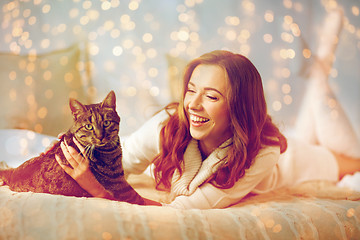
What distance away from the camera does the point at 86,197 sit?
A: 0.72 metres

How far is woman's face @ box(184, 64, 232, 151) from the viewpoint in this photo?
0.76 metres

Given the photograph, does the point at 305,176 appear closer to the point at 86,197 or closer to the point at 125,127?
the point at 125,127

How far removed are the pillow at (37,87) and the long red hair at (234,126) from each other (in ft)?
0.84

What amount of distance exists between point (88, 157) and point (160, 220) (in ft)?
0.69

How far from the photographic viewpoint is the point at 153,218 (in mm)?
708

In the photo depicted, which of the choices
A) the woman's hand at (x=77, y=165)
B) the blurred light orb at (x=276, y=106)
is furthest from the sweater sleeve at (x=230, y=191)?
the woman's hand at (x=77, y=165)

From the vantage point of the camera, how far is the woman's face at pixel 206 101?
756 mm

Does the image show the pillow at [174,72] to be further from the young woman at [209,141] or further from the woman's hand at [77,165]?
the woman's hand at [77,165]

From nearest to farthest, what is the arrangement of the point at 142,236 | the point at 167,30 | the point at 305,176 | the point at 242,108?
the point at 142,236 < the point at 242,108 < the point at 167,30 < the point at 305,176

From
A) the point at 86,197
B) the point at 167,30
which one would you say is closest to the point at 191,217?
the point at 86,197

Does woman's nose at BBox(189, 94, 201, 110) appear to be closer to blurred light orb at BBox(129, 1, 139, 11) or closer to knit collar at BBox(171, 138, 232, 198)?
knit collar at BBox(171, 138, 232, 198)

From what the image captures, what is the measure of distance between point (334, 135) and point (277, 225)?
611mm

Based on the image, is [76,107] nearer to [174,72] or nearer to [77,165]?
[77,165]

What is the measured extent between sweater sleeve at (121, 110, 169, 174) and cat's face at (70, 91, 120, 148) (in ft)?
0.66
